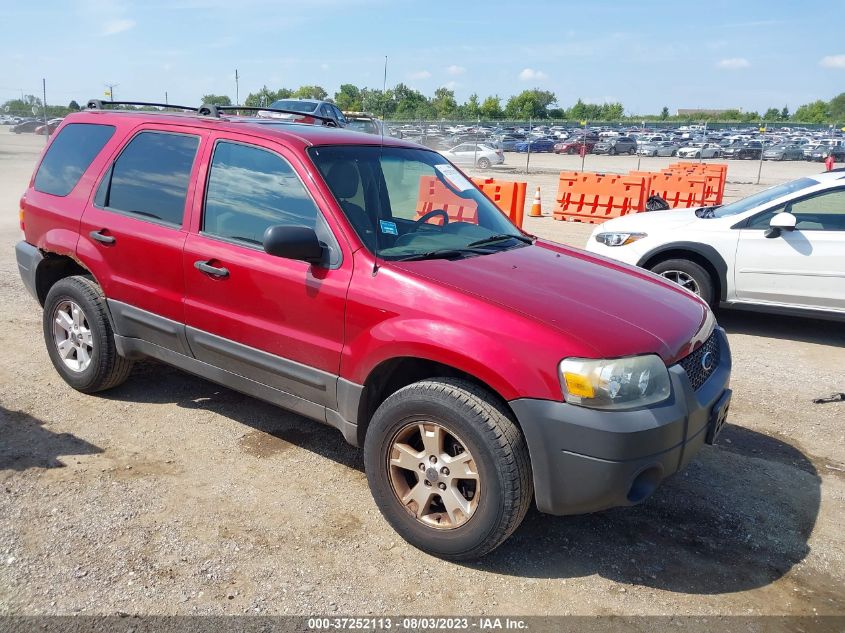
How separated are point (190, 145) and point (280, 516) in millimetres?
2221

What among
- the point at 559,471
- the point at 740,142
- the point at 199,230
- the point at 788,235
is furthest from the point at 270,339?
the point at 740,142

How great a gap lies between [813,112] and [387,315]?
422 feet

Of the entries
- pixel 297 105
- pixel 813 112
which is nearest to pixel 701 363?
pixel 297 105

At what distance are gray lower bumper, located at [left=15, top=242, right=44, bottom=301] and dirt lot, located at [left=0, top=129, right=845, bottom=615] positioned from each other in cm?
70

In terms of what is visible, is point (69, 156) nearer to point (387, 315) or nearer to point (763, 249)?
point (387, 315)

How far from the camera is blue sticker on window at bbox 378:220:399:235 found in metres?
3.70

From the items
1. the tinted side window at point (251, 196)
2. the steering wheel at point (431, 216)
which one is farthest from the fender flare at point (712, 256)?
the tinted side window at point (251, 196)

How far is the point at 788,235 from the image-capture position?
6.73 meters

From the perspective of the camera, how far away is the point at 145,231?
427 centimetres

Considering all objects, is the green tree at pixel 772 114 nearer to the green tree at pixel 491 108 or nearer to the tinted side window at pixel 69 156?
the green tree at pixel 491 108

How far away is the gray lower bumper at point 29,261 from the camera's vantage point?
5.03m

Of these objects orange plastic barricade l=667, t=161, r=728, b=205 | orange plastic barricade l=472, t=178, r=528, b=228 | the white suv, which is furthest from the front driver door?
orange plastic barricade l=667, t=161, r=728, b=205

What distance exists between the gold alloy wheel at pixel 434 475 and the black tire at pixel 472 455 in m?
0.03

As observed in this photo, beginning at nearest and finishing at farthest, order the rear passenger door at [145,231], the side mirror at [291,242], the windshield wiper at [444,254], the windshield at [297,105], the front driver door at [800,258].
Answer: the side mirror at [291,242], the windshield wiper at [444,254], the rear passenger door at [145,231], the front driver door at [800,258], the windshield at [297,105]
